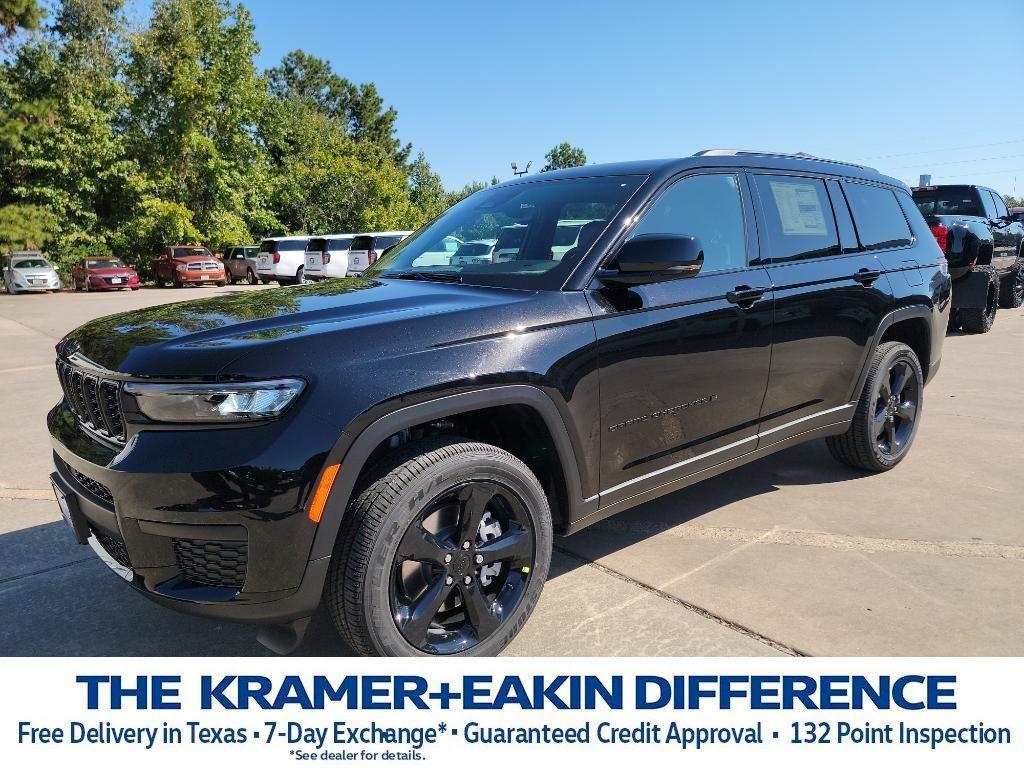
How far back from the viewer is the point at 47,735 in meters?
2.38

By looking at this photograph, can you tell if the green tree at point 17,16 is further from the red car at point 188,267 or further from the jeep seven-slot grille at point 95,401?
the jeep seven-slot grille at point 95,401

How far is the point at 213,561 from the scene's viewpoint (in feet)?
7.30

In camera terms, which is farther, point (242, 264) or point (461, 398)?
point (242, 264)

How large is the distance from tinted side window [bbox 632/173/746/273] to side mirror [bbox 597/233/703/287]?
0.85ft

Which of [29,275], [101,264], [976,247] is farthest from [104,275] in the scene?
[976,247]

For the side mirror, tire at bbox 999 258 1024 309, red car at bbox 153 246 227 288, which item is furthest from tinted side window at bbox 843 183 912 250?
red car at bbox 153 246 227 288

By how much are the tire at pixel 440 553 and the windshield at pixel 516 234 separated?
0.81 m

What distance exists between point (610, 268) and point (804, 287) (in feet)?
4.26

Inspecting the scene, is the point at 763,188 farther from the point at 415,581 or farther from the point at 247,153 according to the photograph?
the point at 247,153

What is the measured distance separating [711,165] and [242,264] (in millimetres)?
30618

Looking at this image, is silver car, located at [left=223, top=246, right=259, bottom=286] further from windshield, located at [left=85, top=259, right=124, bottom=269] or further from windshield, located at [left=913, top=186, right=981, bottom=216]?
windshield, located at [left=913, top=186, right=981, bottom=216]

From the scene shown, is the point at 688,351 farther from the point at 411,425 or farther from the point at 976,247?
the point at 976,247

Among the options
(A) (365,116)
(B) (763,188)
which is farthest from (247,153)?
(B) (763,188)

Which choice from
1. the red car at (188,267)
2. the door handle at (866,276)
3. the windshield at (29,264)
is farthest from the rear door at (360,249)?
the door handle at (866,276)
